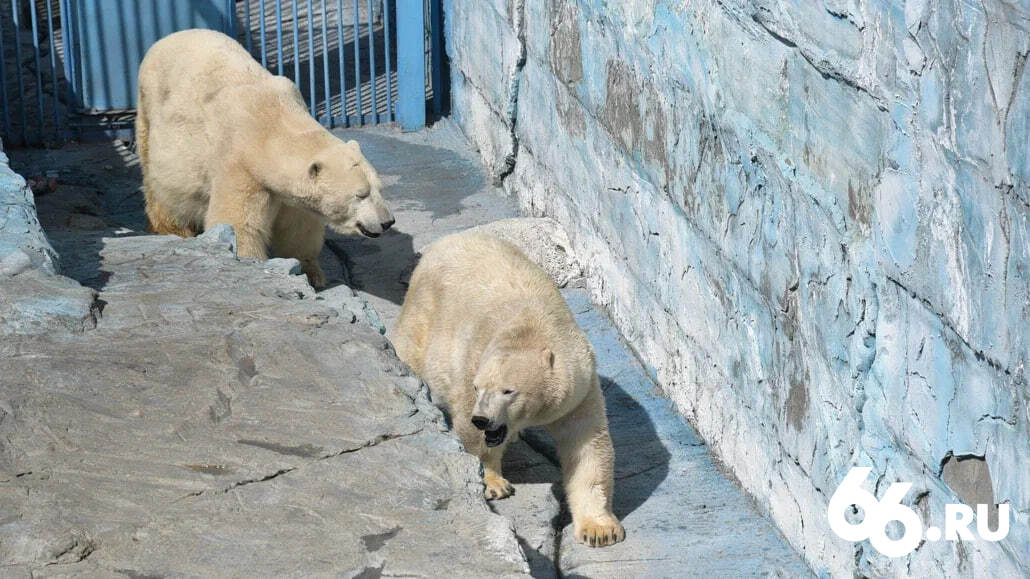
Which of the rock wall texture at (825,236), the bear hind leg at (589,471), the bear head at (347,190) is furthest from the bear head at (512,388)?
the bear head at (347,190)

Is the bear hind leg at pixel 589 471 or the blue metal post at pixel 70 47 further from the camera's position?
the blue metal post at pixel 70 47

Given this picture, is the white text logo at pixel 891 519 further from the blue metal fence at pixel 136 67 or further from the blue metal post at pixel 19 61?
the blue metal post at pixel 19 61

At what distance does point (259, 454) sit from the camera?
3594 mm

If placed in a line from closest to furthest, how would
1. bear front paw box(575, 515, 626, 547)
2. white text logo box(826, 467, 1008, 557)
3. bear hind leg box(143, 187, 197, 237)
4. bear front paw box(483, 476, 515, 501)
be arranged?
white text logo box(826, 467, 1008, 557), bear front paw box(575, 515, 626, 547), bear front paw box(483, 476, 515, 501), bear hind leg box(143, 187, 197, 237)

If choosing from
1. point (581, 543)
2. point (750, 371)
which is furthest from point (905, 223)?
point (581, 543)

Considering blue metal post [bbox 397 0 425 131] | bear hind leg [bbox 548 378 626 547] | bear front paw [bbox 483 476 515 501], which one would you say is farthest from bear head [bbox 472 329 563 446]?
blue metal post [bbox 397 0 425 131]

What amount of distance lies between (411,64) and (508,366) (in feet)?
17.9

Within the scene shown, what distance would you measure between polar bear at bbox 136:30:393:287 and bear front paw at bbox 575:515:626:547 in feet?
7.08

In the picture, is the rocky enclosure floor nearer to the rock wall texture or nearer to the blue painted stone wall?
the blue painted stone wall

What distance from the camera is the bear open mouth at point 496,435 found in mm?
4629

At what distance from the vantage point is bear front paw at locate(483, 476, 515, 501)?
5035 millimetres

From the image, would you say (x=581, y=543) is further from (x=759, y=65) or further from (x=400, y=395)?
(x=759, y=65)

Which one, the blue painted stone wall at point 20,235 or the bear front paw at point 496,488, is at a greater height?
the blue painted stone wall at point 20,235

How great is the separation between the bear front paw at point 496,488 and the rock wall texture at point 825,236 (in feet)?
2.90
